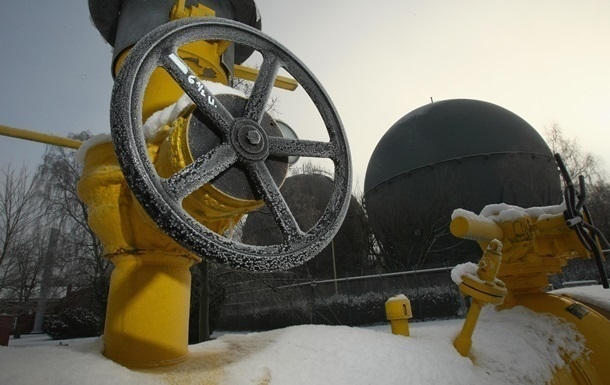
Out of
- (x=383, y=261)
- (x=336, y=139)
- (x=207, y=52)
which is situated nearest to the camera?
(x=336, y=139)

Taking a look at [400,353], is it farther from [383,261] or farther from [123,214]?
[383,261]

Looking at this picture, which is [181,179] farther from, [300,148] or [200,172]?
[300,148]

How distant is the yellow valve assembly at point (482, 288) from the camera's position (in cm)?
158

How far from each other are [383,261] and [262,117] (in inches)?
510

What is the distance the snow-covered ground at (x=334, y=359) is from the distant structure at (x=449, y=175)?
9.48 m

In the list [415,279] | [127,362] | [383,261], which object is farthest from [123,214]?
[383,261]

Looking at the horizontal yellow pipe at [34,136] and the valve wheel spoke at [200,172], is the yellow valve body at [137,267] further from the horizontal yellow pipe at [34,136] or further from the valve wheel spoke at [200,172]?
the horizontal yellow pipe at [34,136]

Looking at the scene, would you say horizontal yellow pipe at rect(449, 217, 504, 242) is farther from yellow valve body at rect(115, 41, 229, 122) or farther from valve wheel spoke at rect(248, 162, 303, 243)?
yellow valve body at rect(115, 41, 229, 122)

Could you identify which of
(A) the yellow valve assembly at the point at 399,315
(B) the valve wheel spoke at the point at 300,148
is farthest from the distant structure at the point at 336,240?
(B) the valve wheel spoke at the point at 300,148

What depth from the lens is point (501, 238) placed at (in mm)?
2018

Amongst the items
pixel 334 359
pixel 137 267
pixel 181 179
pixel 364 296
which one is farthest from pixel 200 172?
pixel 364 296

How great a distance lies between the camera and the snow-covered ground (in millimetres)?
941

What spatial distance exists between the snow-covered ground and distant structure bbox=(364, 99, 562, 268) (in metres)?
9.48

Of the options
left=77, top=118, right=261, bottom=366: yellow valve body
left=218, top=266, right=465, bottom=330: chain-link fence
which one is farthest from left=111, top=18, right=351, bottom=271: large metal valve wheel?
left=218, top=266, right=465, bottom=330: chain-link fence
